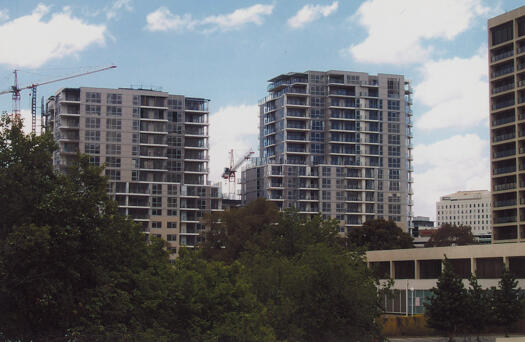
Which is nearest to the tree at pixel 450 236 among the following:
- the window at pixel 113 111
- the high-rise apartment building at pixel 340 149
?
the high-rise apartment building at pixel 340 149

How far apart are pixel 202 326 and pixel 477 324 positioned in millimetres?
41293

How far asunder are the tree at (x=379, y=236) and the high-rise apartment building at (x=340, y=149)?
1241 inches

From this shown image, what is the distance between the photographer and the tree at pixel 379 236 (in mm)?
141375

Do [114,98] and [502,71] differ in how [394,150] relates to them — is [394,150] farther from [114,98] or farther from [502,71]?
[114,98]

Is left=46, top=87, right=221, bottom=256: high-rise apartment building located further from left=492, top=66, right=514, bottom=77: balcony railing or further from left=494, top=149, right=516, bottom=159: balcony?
left=492, top=66, right=514, bottom=77: balcony railing

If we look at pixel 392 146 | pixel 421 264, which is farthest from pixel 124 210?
pixel 421 264

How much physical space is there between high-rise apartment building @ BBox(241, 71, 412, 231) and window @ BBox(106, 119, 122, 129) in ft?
120

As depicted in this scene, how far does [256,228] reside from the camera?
393 feet

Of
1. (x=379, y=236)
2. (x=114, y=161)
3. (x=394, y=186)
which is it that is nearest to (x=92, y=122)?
(x=114, y=161)

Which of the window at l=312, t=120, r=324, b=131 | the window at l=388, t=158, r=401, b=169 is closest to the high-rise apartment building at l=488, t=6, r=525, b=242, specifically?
the window at l=388, t=158, r=401, b=169

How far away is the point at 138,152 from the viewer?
16500cm

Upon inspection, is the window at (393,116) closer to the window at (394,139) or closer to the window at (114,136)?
the window at (394,139)

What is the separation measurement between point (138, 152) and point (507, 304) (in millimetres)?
106799

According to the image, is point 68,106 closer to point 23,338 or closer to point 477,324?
point 477,324
